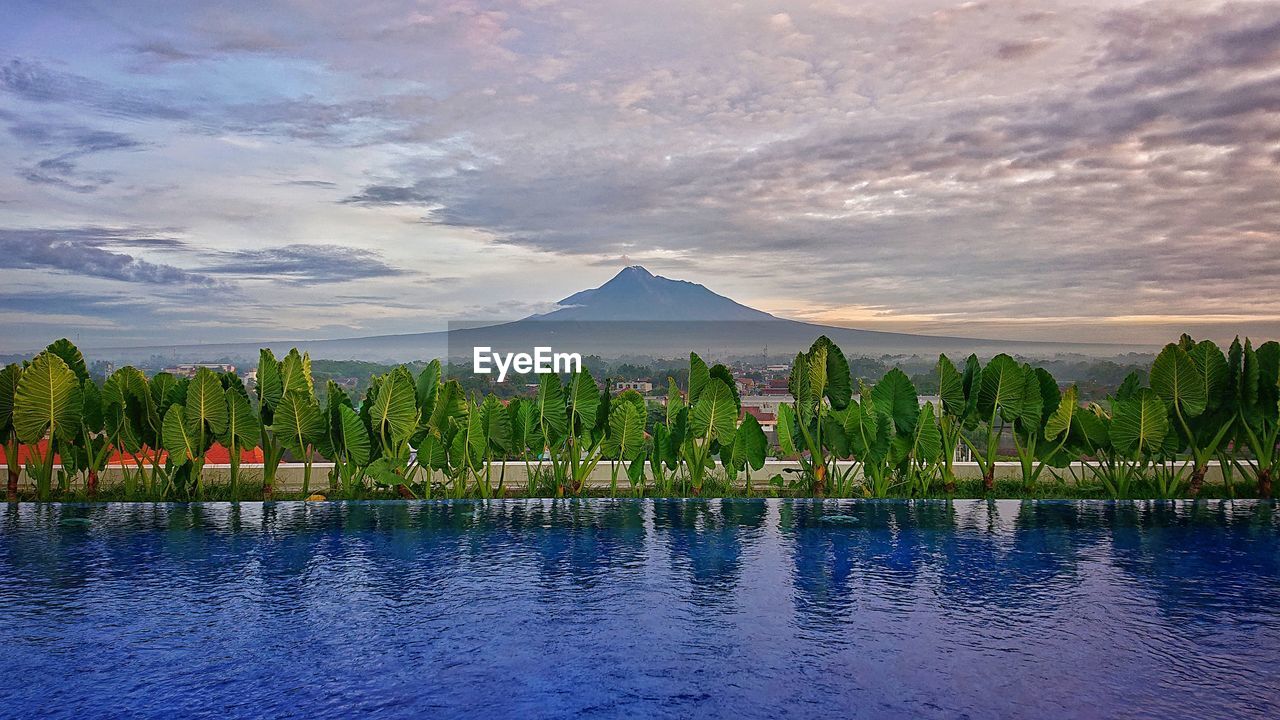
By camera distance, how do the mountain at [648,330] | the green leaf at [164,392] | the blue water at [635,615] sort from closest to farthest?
the blue water at [635,615], the green leaf at [164,392], the mountain at [648,330]

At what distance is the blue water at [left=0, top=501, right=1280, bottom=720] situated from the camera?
479 centimetres

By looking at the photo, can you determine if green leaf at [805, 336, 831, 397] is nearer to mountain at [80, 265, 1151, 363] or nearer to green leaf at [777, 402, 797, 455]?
green leaf at [777, 402, 797, 455]

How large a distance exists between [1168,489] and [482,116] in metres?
13.2

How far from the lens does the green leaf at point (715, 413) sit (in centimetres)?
1055

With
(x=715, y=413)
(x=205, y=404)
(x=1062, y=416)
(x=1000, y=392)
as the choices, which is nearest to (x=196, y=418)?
(x=205, y=404)

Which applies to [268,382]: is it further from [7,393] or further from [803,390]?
[803,390]

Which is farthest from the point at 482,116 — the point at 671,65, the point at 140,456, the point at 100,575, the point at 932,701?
the point at 932,701

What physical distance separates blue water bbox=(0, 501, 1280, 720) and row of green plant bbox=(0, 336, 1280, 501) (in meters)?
0.92

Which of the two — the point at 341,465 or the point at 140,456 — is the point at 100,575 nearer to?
the point at 341,465

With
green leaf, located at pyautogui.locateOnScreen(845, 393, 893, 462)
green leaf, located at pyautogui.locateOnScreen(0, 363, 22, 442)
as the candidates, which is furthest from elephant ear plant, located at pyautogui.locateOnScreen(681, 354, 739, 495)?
green leaf, located at pyautogui.locateOnScreen(0, 363, 22, 442)

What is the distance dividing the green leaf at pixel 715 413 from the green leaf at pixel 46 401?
6729 millimetres

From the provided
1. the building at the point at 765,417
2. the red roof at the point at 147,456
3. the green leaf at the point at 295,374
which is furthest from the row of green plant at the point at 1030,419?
the red roof at the point at 147,456

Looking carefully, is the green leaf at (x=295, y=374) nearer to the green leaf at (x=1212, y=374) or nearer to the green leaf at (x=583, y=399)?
the green leaf at (x=583, y=399)

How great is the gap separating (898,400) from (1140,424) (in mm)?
2664
